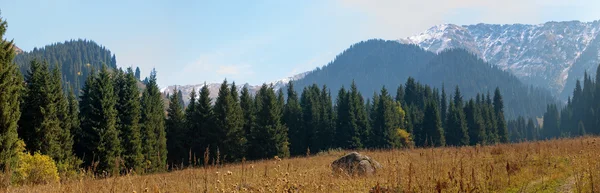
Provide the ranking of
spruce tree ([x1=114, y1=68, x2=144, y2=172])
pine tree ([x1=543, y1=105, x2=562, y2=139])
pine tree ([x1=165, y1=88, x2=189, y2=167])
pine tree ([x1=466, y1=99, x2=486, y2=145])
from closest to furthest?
1. spruce tree ([x1=114, y1=68, x2=144, y2=172])
2. pine tree ([x1=165, y1=88, x2=189, y2=167])
3. pine tree ([x1=466, y1=99, x2=486, y2=145])
4. pine tree ([x1=543, y1=105, x2=562, y2=139])

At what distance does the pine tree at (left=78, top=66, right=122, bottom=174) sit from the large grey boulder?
23861 mm

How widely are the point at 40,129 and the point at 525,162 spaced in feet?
99.0

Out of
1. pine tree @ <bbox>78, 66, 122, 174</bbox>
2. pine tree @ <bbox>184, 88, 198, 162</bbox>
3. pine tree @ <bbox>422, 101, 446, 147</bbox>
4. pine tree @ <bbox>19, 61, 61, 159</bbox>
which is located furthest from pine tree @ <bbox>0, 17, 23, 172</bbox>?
pine tree @ <bbox>422, 101, 446, 147</bbox>

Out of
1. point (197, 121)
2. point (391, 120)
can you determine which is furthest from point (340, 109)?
point (197, 121)

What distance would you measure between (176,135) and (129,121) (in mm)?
12139

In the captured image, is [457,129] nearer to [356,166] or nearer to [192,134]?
[192,134]

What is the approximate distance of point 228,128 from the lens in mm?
45969

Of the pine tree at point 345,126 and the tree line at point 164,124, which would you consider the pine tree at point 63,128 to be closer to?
the tree line at point 164,124

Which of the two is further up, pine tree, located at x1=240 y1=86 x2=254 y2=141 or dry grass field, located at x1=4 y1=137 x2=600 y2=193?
pine tree, located at x1=240 y1=86 x2=254 y2=141

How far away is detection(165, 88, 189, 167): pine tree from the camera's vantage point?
47.5 metres

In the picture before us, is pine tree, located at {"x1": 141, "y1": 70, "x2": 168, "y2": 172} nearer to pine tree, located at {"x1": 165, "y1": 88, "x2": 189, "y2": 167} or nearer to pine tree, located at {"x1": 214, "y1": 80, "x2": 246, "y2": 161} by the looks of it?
pine tree, located at {"x1": 165, "y1": 88, "x2": 189, "y2": 167}

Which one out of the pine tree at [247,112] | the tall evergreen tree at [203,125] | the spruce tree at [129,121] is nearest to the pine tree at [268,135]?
the pine tree at [247,112]

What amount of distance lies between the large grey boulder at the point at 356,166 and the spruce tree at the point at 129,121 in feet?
83.1

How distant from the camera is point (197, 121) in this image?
Result: 48188 millimetres
